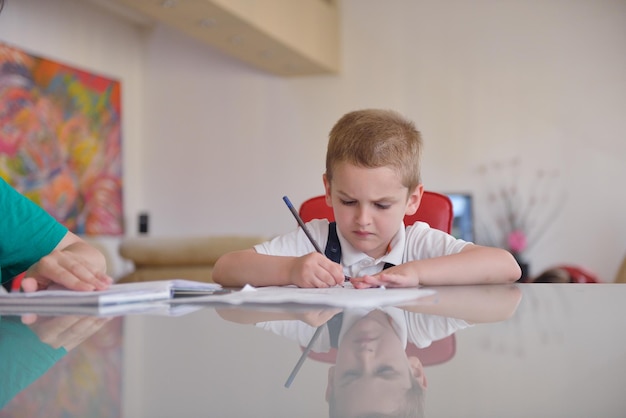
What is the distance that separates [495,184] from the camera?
6211 mm

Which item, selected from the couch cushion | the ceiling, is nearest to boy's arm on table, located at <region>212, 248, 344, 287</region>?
the couch cushion

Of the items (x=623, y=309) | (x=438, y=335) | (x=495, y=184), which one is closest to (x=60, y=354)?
(x=438, y=335)

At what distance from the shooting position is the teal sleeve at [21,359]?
0.39 meters

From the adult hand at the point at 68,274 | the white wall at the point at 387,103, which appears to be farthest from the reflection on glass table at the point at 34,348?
the white wall at the point at 387,103

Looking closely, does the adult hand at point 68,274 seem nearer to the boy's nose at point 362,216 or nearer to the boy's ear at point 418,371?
the boy's nose at point 362,216

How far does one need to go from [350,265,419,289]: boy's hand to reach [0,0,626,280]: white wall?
5116 millimetres

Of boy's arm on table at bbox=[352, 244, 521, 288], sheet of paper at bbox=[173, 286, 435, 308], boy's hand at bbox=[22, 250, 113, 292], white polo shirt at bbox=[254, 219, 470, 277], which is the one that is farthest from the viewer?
white polo shirt at bbox=[254, 219, 470, 277]

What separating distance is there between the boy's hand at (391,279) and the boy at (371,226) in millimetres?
119

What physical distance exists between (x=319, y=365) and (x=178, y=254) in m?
3.54

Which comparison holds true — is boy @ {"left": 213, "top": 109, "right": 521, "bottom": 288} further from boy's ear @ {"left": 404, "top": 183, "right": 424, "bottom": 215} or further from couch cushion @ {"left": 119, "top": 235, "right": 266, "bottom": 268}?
couch cushion @ {"left": 119, "top": 235, "right": 266, "bottom": 268}

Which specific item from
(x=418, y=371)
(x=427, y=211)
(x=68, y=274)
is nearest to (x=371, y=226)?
(x=427, y=211)

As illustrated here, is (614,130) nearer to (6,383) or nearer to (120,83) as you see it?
(120,83)

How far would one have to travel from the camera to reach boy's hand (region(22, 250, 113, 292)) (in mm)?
1063

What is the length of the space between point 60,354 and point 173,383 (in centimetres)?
12
